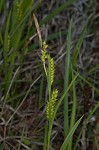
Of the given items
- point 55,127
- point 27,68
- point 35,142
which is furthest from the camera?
point 27,68

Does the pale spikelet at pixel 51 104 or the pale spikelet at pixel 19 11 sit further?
the pale spikelet at pixel 19 11

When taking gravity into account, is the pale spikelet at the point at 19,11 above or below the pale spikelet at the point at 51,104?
above

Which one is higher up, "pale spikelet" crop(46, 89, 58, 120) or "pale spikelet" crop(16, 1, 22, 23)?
"pale spikelet" crop(16, 1, 22, 23)

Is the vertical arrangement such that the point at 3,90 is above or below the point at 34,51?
below

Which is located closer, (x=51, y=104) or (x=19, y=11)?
(x=51, y=104)

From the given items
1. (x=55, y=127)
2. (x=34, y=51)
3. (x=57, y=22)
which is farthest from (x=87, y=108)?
(x=57, y=22)

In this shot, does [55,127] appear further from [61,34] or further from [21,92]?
[61,34]

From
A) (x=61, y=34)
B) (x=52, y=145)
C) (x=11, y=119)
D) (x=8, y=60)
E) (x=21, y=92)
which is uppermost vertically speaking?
(x=61, y=34)

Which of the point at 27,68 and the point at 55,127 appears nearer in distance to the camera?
the point at 55,127

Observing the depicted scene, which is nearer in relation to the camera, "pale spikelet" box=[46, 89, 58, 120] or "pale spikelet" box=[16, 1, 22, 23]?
"pale spikelet" box=[46, 89, 58, 120]

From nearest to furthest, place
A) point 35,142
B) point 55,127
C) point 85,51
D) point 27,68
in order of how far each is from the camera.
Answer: point 35,142 → point 55,127 → point 27,68 → point 85,51

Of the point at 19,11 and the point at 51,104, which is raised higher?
the point at 19,11
